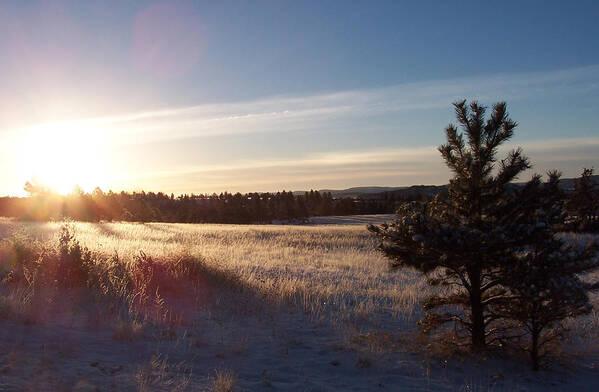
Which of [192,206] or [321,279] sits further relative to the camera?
[192,206]

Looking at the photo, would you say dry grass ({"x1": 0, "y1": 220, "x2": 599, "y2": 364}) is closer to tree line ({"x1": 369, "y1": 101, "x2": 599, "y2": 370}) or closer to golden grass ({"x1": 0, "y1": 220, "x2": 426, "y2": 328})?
golden grass ({"x1": 0, "y1": 220, "x2": 426, "y2": 328})

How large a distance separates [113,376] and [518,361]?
532cm

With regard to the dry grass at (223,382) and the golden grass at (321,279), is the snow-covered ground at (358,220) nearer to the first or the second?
the golden grass at (321,279)

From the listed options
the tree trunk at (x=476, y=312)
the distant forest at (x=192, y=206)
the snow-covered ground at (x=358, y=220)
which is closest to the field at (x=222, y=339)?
the tree trunk at (x=476, y=312)

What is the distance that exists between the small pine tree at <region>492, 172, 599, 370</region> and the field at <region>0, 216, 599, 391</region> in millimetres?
915

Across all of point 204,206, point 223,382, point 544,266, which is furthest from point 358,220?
point 223,382

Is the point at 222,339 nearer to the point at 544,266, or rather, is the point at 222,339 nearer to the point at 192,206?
the point at 544,266

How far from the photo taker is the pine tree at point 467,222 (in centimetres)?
559

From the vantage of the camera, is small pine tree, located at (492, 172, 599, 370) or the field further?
small pine tree, located at (492, 172, 599, 370)

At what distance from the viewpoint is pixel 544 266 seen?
5.48 metres

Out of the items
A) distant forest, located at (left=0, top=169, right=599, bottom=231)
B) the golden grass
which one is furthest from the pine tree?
distant forest, located at (left=0, top=169, right=599, bottom=231)

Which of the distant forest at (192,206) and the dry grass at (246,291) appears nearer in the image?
the dry grass at (246,291)

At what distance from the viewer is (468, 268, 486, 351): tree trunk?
6.20m

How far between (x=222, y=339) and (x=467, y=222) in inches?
156
